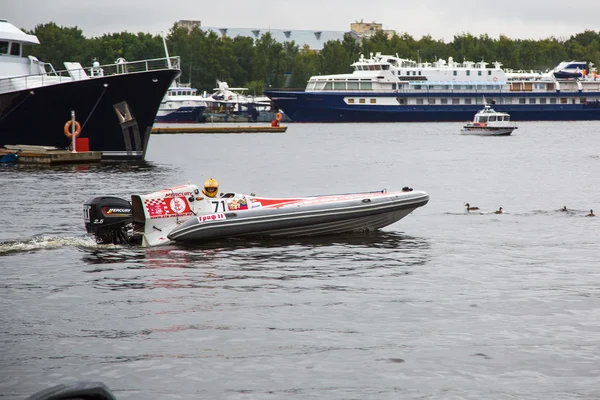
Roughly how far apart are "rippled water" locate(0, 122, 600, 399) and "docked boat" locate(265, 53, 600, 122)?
99.9m

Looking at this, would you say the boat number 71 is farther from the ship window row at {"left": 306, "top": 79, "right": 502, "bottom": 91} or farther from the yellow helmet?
the ship window row at {"left": 306, "top": 79, "right": 502, "bottom": 91}

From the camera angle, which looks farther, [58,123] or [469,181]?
[58,123]

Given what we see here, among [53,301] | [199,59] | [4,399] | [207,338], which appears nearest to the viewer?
[4,399]

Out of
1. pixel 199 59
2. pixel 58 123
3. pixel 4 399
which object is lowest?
pixel 4 399

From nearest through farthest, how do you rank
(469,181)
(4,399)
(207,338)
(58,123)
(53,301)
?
1. (4,399)
2. (207,338)
3. (53,301)
4. (469,181)
5. (58,123)

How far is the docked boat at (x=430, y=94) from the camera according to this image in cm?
13200

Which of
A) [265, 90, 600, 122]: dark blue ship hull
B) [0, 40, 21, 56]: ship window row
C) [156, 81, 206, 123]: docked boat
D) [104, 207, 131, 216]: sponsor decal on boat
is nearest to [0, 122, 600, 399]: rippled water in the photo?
[104, 207, 131, 216]: sponsor decal on boat

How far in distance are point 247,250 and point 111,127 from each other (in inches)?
1359

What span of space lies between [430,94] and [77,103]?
3396 inches

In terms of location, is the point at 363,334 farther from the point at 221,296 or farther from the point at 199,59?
the point at 199,59

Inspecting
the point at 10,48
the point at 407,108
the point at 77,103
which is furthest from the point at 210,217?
the point at 407,108

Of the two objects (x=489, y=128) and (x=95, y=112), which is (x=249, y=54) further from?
(x=95, y=112)

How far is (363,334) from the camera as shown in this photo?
14.4 meters

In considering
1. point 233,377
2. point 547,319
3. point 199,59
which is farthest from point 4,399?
point 199,59
